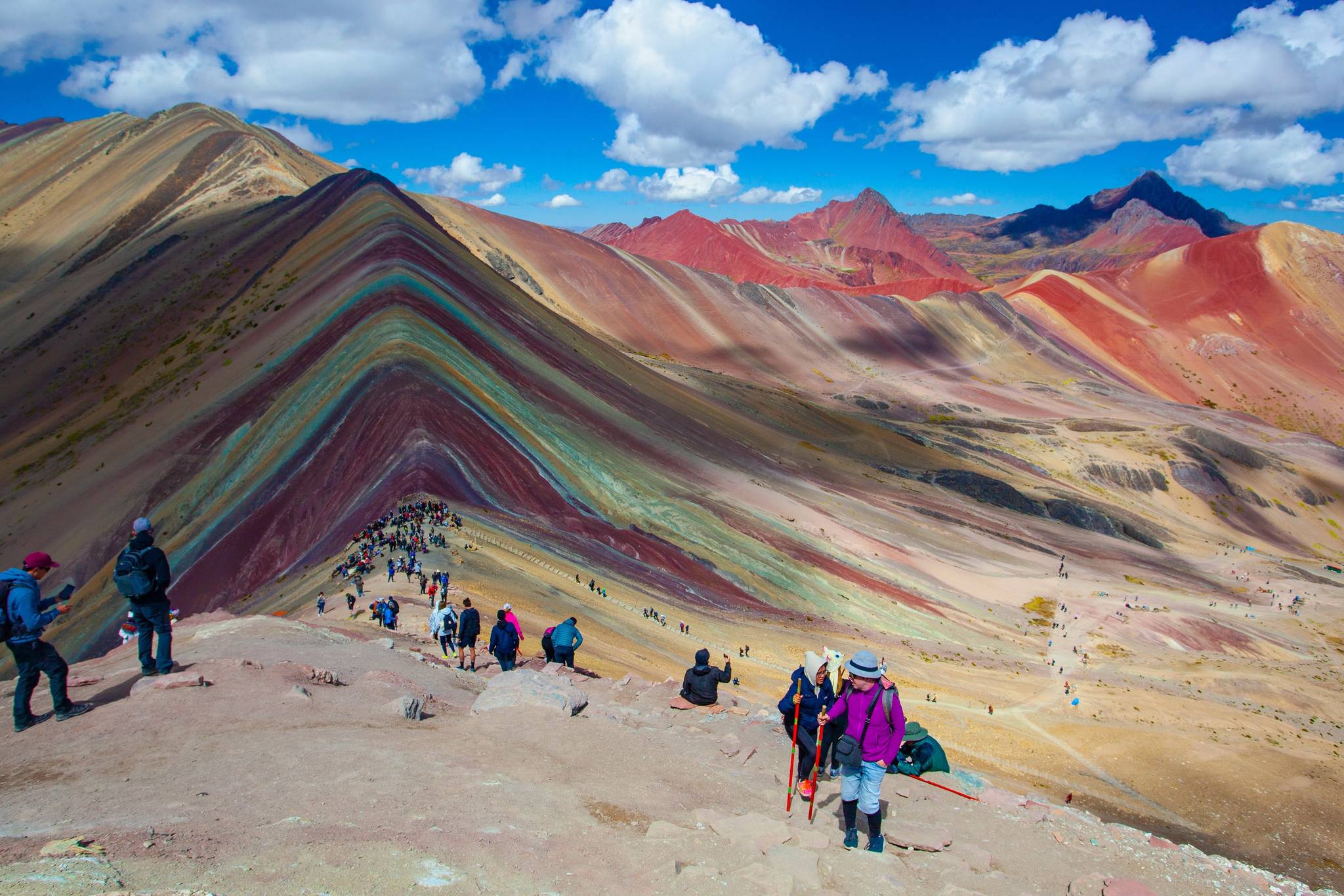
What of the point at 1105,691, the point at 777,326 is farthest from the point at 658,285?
the point at 1105,691

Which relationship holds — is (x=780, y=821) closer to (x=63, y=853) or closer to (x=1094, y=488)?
(x=63, y=853)

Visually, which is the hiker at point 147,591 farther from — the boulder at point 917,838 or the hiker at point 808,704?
the boulder at point 917,838

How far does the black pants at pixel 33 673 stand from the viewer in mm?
7918

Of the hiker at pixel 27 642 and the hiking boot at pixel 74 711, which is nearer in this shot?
the hiker at pixel 27 642

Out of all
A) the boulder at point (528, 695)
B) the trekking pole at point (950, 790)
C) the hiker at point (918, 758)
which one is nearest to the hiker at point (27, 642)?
the boulder at point (528, 695)

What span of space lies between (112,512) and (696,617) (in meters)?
24.2

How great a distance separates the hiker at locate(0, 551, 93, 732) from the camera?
792 cm

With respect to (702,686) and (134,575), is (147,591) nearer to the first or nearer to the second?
(134,575)

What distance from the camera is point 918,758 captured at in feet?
33.3

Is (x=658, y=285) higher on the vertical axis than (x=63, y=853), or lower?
higher

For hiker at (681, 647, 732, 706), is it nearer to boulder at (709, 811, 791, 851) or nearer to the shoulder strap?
boulder at (709, 811, 791, 851)

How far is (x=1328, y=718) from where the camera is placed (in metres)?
29.8

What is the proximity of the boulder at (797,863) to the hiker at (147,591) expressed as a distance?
743 cm

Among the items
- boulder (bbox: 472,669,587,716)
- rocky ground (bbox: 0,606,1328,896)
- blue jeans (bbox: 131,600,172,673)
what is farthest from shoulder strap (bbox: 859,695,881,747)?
blue jeans (bbox: 131,600,172,673)
